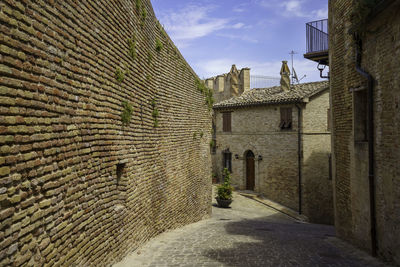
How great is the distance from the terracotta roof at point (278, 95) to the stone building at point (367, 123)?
10623 millimetres

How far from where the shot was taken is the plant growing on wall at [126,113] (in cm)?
602

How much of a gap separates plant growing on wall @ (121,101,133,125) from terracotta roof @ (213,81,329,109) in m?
15.5

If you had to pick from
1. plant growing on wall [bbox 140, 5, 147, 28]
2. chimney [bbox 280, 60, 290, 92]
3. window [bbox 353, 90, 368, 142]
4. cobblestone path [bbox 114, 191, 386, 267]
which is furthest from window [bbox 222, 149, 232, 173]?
plant growing on wall [bbox 140, 5, 147, 28]

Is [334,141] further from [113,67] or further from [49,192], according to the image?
[49,192]

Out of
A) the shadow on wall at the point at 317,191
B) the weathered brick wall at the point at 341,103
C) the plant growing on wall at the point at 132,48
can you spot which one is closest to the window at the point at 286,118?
the shadow on wall at the point at 317,191

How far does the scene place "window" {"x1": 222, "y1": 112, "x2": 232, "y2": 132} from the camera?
2422 cm

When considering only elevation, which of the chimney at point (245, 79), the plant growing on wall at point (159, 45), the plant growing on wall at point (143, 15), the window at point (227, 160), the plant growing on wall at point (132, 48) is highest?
the chimney at point (245, 79)

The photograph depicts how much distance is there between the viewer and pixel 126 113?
20.1ft

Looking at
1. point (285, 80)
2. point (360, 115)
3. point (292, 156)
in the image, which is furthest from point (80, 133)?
point (285, 80)

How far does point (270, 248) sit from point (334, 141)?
4.17 meters

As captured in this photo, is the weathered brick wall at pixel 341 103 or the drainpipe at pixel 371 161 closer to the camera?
the drainpipe at pixel 371 161

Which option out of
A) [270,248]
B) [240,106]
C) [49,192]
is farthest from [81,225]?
[240,106]

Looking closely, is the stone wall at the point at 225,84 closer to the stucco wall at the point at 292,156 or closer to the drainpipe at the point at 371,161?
the stucco wall at the point at 292,156

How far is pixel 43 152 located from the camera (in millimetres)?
3500
